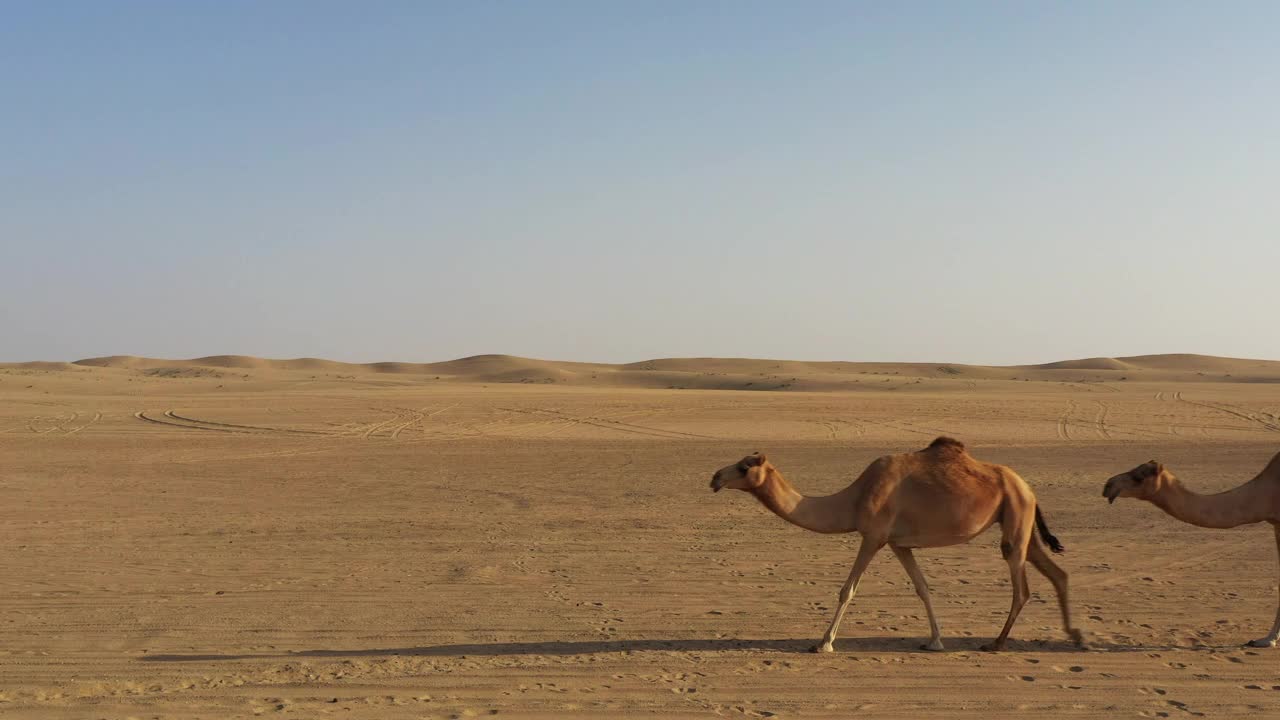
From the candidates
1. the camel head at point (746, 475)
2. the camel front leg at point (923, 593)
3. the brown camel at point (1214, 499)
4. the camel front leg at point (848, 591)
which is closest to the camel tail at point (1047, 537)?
the brown camel at point (1214, 499)

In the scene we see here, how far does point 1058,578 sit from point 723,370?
275ft

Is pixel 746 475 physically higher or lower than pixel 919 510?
higher

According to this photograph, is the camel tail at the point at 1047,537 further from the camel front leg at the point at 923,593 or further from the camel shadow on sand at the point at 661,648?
the camel front leg at the point at 923,593

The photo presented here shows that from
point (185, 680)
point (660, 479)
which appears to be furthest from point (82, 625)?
point (660, 479)

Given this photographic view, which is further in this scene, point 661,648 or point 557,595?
point 557,595

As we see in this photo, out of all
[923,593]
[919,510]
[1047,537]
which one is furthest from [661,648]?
[1047,537]

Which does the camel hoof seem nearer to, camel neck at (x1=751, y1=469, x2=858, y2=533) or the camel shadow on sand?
the camel shadow on sand

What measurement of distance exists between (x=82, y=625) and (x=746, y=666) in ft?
17.5

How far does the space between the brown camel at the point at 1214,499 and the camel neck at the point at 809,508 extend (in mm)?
1872

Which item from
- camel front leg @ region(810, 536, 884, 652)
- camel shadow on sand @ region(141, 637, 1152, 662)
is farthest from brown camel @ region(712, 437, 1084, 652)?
camel shadow on sand @ region(141, 637, 1152, 662)

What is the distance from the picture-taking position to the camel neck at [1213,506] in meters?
Result: 8.31

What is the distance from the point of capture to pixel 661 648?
832cm

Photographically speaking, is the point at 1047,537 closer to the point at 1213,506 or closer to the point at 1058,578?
the point at 1058,578

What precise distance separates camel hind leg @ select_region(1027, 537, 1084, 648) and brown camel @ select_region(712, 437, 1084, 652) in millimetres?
11
